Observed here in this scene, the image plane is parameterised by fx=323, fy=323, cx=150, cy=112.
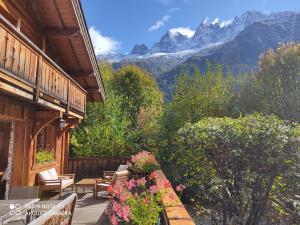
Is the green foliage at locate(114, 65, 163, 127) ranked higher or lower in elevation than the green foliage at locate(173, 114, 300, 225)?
higher

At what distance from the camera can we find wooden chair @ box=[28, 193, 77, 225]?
311 cm

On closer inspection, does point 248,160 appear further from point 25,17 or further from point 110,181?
point 25,17

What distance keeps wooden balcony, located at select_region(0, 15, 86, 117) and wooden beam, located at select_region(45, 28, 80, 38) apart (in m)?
1.38

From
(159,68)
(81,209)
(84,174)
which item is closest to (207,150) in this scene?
(81,209)

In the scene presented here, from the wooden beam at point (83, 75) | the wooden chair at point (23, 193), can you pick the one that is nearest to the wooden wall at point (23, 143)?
the wooden chair at point (23, 193)

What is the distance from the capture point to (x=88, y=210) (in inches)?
319

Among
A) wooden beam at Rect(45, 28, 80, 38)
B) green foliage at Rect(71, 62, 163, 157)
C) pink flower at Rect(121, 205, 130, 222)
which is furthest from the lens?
green foliage at Rect(71, 62, 163, 157)

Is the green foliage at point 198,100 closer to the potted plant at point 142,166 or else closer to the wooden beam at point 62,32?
the potted plant at point 142,166

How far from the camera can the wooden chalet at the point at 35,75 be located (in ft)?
19.5

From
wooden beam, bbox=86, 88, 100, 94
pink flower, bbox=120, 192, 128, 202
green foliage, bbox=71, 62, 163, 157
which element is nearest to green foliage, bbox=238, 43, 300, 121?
green foliage, bbox=71, 62, 163, 157

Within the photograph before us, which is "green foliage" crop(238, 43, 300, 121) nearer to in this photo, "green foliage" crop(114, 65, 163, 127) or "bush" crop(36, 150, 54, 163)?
"green foliage" crop(114, 65, 163, 127)

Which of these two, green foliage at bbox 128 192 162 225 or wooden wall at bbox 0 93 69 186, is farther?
wooden wall at bbox 0 93 69 186

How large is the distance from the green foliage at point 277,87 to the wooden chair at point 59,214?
646 inches

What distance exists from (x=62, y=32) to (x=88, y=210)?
530 cm
